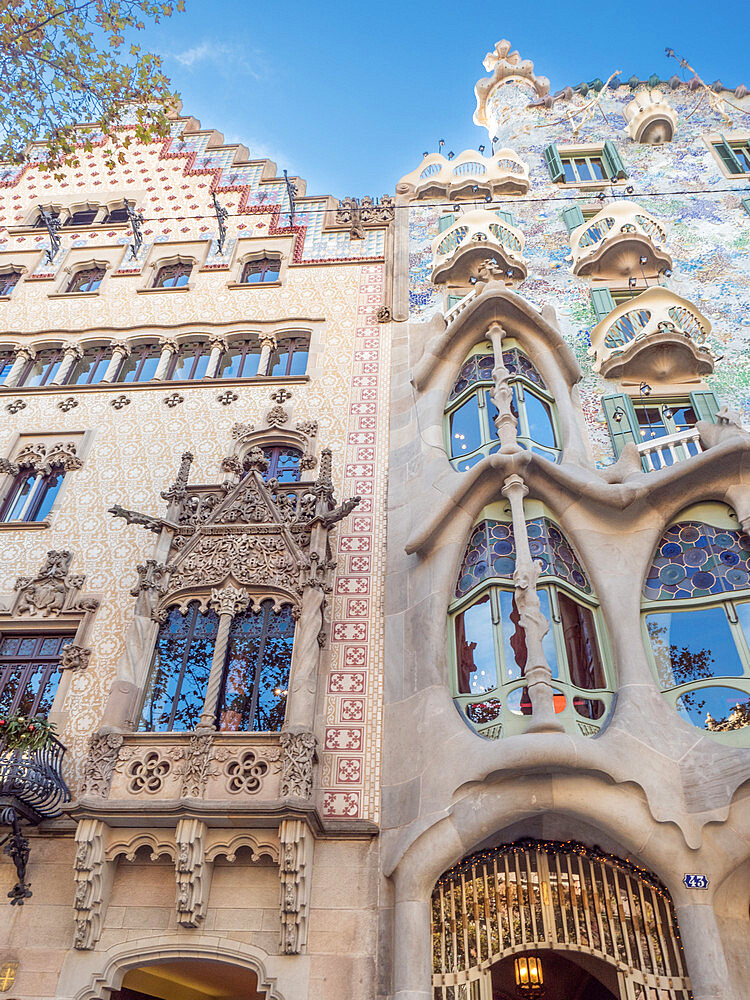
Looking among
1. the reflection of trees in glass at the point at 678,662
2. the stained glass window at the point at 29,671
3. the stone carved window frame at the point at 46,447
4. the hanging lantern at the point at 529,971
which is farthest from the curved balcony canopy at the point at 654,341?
the stained glass window at the point at 29,671

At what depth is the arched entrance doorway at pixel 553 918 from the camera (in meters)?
8.12

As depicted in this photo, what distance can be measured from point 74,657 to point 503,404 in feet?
26.0

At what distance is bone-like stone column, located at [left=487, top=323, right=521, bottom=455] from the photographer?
445 inches

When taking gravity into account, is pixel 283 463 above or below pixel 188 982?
above

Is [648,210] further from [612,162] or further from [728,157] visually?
[728,157]

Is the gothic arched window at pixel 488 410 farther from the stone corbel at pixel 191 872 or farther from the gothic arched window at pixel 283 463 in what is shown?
the stone corbel at pixel 191 872

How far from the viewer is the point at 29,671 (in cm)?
1140

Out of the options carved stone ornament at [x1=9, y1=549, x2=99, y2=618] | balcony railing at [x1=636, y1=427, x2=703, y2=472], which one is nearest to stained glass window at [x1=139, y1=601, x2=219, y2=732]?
carved stone ornament at [x1=9, y1=549, x2=99, y2=618]

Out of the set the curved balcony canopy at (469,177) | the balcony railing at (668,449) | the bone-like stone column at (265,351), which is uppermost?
the curved balcony canopy at (469,177)

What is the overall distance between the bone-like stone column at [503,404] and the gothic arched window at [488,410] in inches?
8.4

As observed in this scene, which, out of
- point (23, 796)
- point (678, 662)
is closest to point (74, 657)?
point (23, 796)

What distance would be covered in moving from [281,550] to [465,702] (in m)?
3.71

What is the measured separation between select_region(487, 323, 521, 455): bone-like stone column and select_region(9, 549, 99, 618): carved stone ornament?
7.12 m

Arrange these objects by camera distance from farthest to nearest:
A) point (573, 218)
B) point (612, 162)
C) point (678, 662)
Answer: point (612, 162), point (573, 218), point (678, 662)
